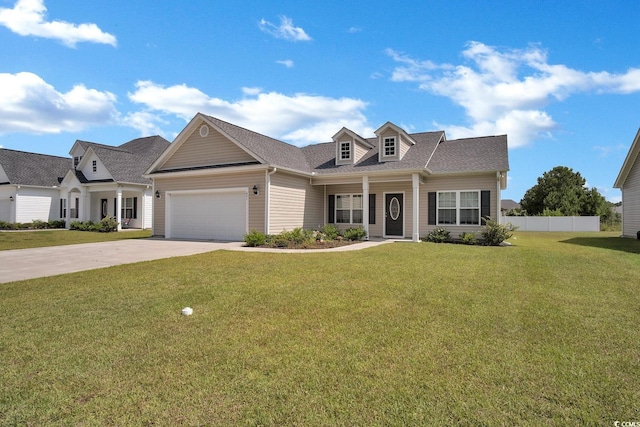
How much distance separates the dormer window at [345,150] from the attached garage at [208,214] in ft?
18.7

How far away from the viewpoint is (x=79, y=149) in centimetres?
2850

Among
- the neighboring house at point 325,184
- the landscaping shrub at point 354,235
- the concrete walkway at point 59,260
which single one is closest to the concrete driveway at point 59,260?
the concrete walkway at point 59,260

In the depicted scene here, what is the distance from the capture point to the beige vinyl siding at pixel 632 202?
746 inches

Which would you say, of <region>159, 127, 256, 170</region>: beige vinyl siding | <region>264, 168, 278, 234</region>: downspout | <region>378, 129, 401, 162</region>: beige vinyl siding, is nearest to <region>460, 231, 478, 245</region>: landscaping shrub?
<region>378, 129, 401, 162</region>: beige vinyl siding

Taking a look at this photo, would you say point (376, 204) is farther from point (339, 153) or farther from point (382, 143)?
point (339, 153)

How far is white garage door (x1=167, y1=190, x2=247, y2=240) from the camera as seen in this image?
16231 mm

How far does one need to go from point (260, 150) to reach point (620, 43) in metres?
13.6

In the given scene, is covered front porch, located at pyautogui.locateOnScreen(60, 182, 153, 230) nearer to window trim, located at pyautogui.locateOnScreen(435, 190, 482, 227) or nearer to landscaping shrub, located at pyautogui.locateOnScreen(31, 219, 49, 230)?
landscaping shrub, located at pyautogui.locateOnScreen(31, 219, 49, 230)

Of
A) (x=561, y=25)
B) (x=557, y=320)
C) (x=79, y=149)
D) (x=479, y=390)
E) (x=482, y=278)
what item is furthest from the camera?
(x=79, y=149)

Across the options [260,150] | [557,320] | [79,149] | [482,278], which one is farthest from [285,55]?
[79,149]

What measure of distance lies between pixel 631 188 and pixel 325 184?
17.2 metres

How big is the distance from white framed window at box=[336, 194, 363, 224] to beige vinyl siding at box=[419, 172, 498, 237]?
3.18m

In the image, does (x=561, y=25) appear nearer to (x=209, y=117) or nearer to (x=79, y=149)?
(x=209, y=117)

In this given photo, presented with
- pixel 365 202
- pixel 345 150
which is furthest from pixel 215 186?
pixel 365 202
